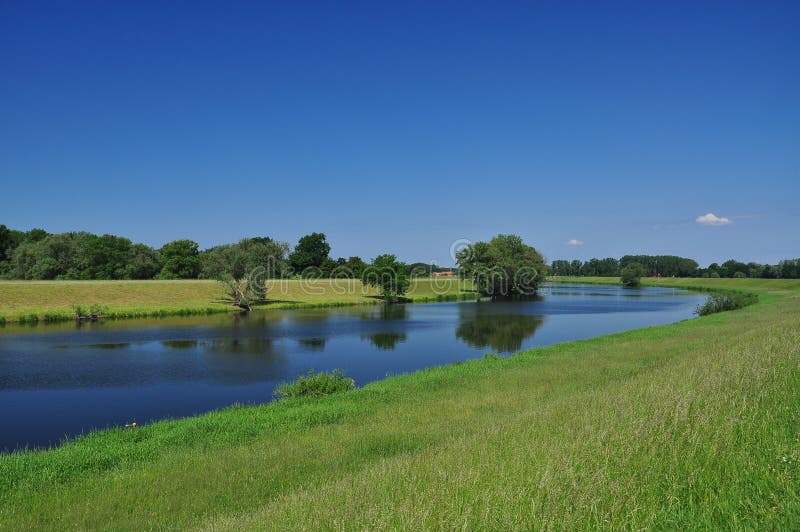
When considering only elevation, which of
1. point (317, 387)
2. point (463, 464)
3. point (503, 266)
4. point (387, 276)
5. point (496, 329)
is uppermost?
point (503, 266)

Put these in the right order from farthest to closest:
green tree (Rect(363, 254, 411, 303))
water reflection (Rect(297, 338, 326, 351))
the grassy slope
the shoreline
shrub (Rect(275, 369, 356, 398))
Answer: green tree (Rect(363, 254, 411, 303)) → the shoreline → water reflection (Rect(297, 338, 326, 351)) → shrub (Rect(275, 369, 356, 398)) → the grassy slope

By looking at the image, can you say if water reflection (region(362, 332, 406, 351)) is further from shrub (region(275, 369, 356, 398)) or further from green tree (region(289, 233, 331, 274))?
green tree (region(289, 233, 331, 274))

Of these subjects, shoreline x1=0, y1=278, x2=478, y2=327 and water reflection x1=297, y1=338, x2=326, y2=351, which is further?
shoreline x1=0, y1=278, x2=478, y2=327

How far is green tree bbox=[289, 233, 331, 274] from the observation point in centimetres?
12144

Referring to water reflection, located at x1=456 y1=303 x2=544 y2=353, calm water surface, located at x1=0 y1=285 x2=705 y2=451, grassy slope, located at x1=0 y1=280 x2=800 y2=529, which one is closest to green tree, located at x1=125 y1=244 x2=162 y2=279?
calm water surface, located at x1=0 y1=285 x2=705 y2=451

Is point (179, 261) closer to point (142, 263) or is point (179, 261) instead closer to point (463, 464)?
point (142, 263)

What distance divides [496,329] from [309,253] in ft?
282

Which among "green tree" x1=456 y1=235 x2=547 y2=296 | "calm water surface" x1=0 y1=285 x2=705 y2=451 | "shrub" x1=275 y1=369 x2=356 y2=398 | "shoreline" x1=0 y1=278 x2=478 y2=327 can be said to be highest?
"green tree" x1=456 y1=235 x2=547 y2=296

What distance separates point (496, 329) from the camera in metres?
43.9

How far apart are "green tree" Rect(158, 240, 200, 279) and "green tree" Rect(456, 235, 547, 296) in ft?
183

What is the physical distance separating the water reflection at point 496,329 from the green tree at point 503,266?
35.0m

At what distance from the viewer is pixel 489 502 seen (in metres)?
4.20

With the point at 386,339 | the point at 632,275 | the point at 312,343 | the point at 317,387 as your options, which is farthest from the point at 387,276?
the point at 632,275

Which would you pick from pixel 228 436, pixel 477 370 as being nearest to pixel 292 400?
pixel 228 436
